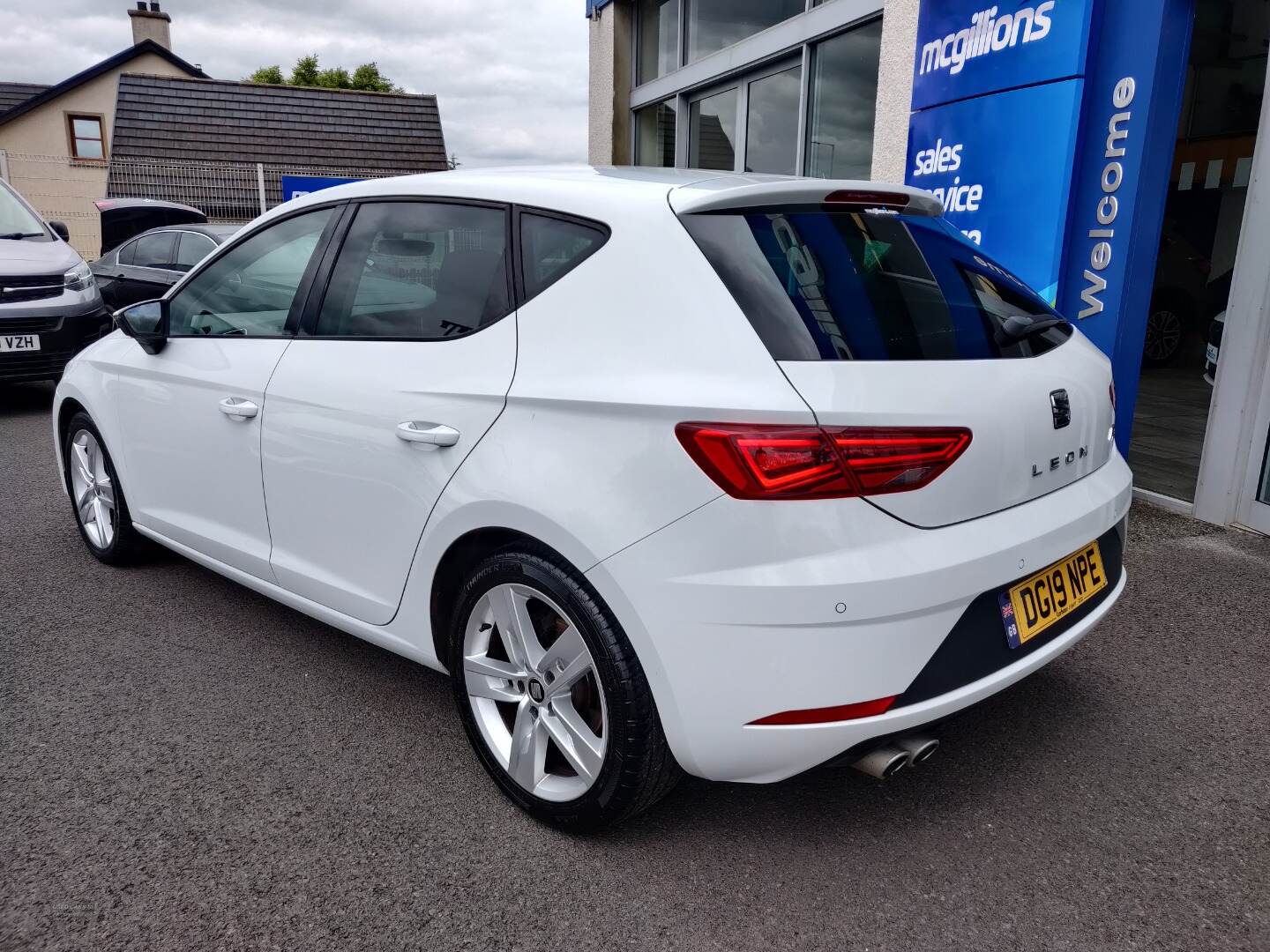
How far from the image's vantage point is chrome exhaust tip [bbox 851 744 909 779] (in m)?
2.09

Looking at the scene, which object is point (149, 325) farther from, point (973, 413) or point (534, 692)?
point (973, 413)

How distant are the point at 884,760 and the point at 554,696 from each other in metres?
0.76

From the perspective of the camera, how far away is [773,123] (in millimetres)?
9102

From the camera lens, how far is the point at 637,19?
466 inches

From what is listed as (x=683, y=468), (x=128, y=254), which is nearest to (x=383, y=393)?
(x=683, y=468)

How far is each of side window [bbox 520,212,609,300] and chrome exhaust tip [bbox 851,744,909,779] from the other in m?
1.28

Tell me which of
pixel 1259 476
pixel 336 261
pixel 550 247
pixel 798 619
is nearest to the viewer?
pixel 798 619

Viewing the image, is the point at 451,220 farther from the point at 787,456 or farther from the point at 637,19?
the point at 637,19

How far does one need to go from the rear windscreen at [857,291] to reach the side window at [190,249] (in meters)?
9.59

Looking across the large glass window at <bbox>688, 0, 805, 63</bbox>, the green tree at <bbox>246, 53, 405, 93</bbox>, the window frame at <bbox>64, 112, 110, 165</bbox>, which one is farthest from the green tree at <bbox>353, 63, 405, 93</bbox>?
the large glass window at <bbox>688, 0, 805, 63</bbox>

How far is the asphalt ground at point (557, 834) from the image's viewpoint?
2084 mm

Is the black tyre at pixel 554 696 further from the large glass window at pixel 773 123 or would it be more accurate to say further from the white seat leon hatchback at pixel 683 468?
the large glass window at pixel 773 123

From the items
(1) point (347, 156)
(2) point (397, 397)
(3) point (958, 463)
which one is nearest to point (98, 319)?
(2) point (397, 397)

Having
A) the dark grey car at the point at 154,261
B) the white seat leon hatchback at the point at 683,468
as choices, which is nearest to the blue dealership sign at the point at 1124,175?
the white seat leon hatchback at the point at 683,468
